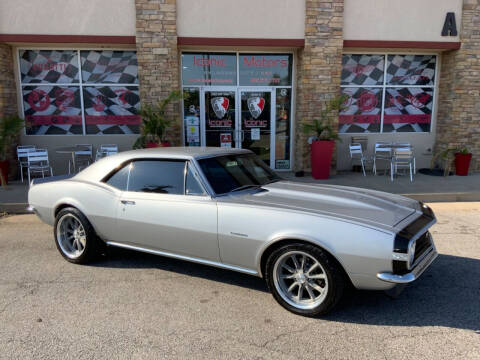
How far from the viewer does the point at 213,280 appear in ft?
13.5

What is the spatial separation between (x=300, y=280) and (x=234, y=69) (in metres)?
8.62

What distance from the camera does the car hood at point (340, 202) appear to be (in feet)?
10.9

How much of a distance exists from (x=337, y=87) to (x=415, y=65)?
2.91 meters

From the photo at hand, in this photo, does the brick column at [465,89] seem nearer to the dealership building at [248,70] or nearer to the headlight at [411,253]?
the dealership building at [248,70]

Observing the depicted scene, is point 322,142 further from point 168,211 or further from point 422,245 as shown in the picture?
point 168,211

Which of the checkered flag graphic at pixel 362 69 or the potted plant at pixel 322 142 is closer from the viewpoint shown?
the potted plant at pixel 322 142

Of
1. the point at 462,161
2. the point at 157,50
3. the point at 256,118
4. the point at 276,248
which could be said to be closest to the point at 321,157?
the point at 256,118

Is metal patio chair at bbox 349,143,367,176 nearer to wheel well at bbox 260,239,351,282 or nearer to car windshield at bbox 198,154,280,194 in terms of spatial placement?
car windshield at bbox 198,154,280,194

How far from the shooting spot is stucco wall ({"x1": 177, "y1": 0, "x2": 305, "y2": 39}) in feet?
32.3

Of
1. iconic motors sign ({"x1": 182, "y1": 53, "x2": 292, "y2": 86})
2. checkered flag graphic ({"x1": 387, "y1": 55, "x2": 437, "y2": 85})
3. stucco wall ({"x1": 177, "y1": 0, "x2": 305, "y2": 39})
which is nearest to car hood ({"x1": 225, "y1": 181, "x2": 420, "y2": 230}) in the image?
stucco wall ({"x1": 177, "y1": 0, "x2": 305, "y2": 39})

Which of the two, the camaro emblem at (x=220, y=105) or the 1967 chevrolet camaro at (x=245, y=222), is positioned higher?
the camaro emblem at (x=220, y=105)

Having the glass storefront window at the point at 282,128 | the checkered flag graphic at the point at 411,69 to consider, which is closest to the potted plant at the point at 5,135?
the glass storefront window at the point at 282,128

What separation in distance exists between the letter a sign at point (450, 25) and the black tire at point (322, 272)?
9.91 meters

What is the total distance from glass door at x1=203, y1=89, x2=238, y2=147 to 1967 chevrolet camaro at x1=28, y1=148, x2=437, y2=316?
6520 millimetres
